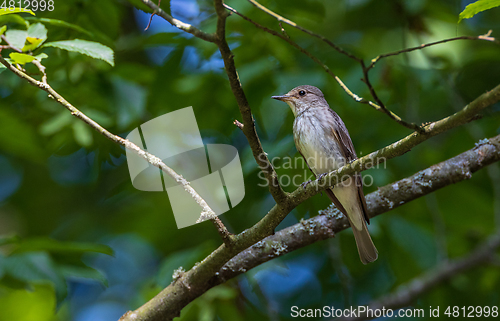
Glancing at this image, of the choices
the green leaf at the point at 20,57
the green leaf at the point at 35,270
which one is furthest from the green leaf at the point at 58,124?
the green leaf at the point at 20,57

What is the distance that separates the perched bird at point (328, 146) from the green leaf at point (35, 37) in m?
1.94

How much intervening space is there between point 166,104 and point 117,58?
1.26 m

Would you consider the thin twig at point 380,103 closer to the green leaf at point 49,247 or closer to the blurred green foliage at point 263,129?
the blurred green foliage at point 263,129

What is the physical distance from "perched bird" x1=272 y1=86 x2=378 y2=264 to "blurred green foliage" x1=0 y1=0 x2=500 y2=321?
13 cm

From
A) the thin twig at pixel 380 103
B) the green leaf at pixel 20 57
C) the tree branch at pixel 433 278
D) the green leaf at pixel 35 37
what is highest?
the green leaf at pixel 35 37

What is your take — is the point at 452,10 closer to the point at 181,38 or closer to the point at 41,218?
the point at 181,38

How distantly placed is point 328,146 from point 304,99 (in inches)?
25.2

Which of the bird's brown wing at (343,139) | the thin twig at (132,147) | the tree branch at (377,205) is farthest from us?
the bird's brown wing at (343,139)

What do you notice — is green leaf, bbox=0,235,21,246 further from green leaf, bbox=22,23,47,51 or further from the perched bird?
the perched bird

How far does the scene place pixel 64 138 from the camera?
3.91 m

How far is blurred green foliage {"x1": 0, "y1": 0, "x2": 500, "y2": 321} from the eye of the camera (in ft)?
11.8

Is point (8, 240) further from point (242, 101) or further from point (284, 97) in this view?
point (284, 97)

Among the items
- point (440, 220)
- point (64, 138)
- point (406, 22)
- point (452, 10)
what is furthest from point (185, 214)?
point (452, 10)

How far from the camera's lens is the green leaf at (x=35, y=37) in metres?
2.29
